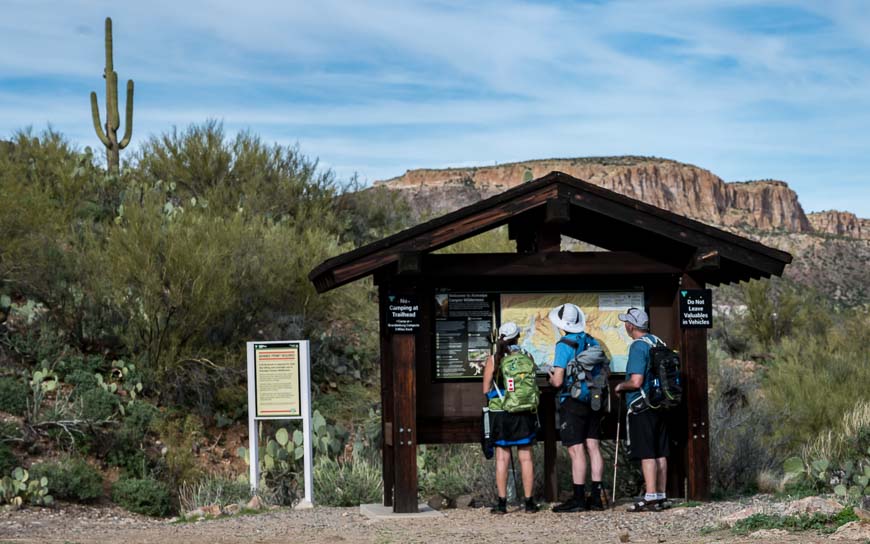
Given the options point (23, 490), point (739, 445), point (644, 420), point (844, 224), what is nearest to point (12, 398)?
point (23, 490)

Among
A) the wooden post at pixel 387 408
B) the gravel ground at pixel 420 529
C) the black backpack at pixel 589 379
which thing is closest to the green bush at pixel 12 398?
the gravel ground at pixel 420 529

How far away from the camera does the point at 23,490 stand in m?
13.1

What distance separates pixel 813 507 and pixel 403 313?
13.4 ft

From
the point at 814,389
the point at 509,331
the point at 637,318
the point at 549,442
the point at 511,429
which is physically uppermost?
the point at 637,318

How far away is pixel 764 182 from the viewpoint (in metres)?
99.4

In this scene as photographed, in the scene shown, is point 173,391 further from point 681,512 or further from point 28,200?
point 681,512

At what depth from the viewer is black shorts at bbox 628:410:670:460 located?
10.7 m

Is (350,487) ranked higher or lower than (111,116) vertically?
lower

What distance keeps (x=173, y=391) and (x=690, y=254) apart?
8.88 m

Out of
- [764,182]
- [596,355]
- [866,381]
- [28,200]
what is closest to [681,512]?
A: [596,355]

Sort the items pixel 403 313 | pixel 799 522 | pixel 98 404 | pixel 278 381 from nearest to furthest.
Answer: pixel 799 522 < pixel 403 313 < pixel 278 381 < pixel 98 404

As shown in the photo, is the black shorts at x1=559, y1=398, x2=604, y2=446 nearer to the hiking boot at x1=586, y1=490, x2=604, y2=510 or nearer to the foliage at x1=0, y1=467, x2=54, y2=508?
the hiking boot at x1=586, y1=490, x2=604, y2=510

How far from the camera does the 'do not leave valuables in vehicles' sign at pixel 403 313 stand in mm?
11008

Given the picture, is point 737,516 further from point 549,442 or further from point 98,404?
point 98,404
